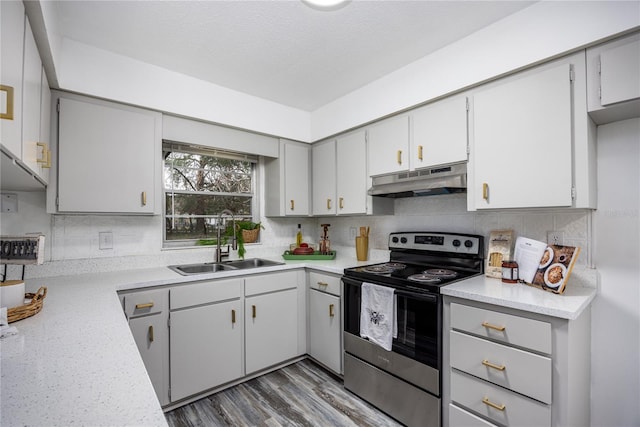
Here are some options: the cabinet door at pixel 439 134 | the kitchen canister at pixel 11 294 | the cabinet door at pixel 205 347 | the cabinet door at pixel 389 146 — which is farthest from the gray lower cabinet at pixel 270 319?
the cabinet door at pixel 439 134

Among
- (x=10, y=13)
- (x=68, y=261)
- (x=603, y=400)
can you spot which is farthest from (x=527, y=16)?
(x=68, y=261)

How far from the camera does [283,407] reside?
2105 millimetres

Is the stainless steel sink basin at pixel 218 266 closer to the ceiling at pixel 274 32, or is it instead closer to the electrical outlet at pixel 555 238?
the ceiling at pixel 274 32

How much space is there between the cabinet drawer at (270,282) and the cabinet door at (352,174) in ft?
2.49

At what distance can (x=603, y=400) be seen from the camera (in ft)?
5.49

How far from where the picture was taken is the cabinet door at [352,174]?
2.68 m

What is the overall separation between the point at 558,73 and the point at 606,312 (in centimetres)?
131

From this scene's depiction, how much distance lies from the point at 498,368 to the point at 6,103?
2181 millimetres

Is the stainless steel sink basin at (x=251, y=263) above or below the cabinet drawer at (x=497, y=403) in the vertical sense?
above

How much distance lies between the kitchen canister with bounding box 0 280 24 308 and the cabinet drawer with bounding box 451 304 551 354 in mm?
2014

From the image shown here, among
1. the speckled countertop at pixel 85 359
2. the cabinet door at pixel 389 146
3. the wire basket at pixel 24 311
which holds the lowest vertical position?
the speckled countertop at pixel 85 359

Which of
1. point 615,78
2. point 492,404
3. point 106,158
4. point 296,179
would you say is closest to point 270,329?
point 296,179

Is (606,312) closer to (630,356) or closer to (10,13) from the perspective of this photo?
(630,356)

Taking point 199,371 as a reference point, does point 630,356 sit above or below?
above
